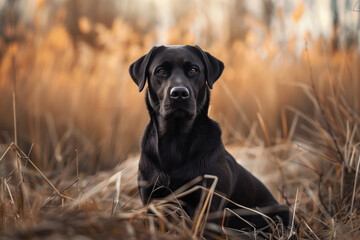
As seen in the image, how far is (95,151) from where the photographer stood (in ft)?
14.8

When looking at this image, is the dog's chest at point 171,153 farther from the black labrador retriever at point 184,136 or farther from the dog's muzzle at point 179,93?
the dog's muzzle at point 179,93

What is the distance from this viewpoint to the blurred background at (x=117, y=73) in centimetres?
450

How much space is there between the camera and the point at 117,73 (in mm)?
5109

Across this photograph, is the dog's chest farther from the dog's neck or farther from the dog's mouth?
the dog's mouth

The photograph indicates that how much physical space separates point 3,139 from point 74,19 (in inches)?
76.7

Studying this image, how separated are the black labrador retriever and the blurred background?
1737 millimetres

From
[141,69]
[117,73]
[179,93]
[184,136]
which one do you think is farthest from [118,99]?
[179,93]

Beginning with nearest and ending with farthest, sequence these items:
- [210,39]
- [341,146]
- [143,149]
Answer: [143,149], [341,146], [210,39]

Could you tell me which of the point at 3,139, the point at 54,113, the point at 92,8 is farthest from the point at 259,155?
the point at 92,8

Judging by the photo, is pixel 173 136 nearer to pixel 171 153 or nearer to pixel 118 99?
pixel 171 153

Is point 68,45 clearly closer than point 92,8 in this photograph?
Yes

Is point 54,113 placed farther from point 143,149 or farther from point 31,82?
point 143,149

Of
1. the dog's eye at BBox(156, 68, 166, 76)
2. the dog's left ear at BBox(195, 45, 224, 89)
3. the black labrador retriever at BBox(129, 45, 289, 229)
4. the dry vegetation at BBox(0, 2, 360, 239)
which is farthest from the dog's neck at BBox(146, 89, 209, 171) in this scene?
the dry vegetation at BBox(0, 2, 360, 239)

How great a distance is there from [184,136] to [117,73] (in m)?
2.83
